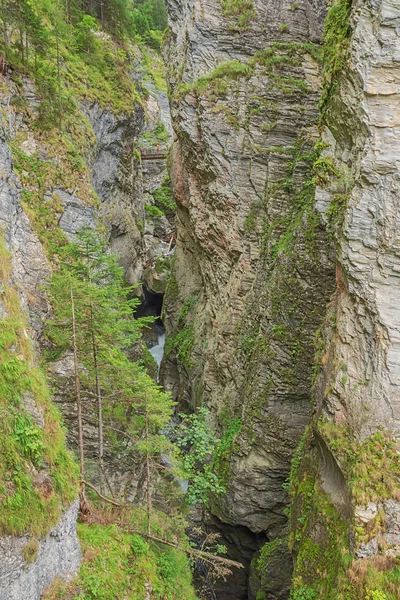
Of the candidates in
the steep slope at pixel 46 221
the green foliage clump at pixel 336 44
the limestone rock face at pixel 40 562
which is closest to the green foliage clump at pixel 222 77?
the steep slope at pixel 46 221

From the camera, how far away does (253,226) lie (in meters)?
18.5

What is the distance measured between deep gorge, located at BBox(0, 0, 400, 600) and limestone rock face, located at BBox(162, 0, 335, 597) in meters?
0.09

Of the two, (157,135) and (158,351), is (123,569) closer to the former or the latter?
(158,351)

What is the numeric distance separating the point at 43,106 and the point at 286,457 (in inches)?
731

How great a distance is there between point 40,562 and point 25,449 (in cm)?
207

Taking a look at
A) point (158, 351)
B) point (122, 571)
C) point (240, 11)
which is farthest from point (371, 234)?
point (158, 351)

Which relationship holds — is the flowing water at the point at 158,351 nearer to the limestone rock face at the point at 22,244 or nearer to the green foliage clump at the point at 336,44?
the limestone rock face at the point at 22,244

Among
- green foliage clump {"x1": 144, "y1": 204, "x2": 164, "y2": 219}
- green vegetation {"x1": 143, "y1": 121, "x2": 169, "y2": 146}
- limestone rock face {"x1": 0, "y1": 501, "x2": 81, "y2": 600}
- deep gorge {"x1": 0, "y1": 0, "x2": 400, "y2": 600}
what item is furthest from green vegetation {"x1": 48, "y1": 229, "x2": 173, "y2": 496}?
green vegetation {"x1": 143, "y1": 121, "x2": 169, "y2": 146}

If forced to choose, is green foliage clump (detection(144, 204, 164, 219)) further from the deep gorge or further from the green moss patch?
the green moss patch

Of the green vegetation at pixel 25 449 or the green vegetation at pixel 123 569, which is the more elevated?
the green vegetation at pixel 25 449

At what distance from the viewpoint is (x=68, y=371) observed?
47.5 ft

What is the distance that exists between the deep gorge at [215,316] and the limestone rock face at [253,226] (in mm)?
85

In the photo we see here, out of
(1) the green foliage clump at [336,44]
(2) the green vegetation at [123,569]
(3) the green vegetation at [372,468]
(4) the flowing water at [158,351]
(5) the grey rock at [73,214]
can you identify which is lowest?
(4) the flowing water at [158,351]

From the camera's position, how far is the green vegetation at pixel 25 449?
23.5ft
